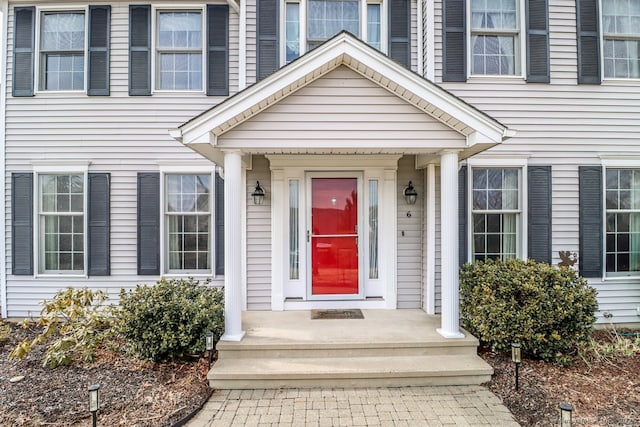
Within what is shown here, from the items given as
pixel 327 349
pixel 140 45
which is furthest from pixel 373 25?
pixel 327 349

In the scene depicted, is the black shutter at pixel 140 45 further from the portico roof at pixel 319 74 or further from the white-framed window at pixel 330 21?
the portico roof at pixel 319 74

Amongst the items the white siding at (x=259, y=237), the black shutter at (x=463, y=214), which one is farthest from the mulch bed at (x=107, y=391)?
the black shutter at (x=463, y=214)

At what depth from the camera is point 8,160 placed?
19.0ft

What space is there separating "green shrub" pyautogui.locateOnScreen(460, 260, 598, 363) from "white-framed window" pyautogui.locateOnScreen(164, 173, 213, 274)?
165 inches

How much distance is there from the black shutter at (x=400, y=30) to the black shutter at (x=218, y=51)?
266cm

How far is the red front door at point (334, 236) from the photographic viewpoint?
18.1 feet

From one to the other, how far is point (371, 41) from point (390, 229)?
10.0ft

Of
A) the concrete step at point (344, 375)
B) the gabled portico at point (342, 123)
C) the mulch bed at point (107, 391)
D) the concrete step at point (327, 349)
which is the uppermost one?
the gabled portico at point (342, 123)

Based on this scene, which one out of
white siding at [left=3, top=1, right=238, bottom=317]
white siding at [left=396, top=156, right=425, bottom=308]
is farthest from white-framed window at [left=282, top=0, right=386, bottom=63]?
white siding at [left=396, top=156, right=425, bottom=308]

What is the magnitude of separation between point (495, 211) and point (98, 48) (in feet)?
22.9

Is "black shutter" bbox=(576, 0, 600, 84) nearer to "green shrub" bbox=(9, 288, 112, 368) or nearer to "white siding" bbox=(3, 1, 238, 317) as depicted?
"white siding" bbox=(3, 1, 238, 317)

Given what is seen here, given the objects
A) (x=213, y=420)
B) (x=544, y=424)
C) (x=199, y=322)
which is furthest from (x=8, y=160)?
(x=544, y=424)

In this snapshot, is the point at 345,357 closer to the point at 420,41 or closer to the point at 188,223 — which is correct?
the point at 188,223

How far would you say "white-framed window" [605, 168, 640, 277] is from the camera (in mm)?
5711
